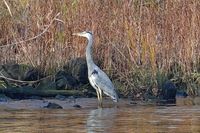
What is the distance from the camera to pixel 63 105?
12.3 meters

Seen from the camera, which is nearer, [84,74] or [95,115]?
[95,115]

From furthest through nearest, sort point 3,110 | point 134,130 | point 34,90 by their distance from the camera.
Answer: point 34,90 → point 3,110 → point 134,130

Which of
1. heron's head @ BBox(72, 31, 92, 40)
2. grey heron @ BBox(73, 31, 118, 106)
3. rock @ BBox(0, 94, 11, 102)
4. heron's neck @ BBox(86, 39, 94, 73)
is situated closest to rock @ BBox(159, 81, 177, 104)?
grey heron @ BBox(73, 31, 118, 106)

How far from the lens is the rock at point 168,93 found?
13.3 m

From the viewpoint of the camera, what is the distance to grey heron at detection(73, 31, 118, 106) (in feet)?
42.3

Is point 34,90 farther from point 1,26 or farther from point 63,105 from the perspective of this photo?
point 1,26

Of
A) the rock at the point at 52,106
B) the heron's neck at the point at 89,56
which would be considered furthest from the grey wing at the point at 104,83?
the rock at the point at 52,106

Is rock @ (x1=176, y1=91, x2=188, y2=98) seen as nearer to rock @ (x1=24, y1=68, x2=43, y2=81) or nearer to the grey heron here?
the grey heron

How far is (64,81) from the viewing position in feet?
45.1

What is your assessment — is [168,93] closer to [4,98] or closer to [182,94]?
[182,94]

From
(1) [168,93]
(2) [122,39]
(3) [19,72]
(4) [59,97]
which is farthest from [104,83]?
(3) [19,72]

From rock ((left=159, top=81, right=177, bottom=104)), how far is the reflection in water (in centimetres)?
166

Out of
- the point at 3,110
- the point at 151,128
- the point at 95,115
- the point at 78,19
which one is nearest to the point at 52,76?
the point at 78,19

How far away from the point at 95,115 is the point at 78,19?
4256mm
